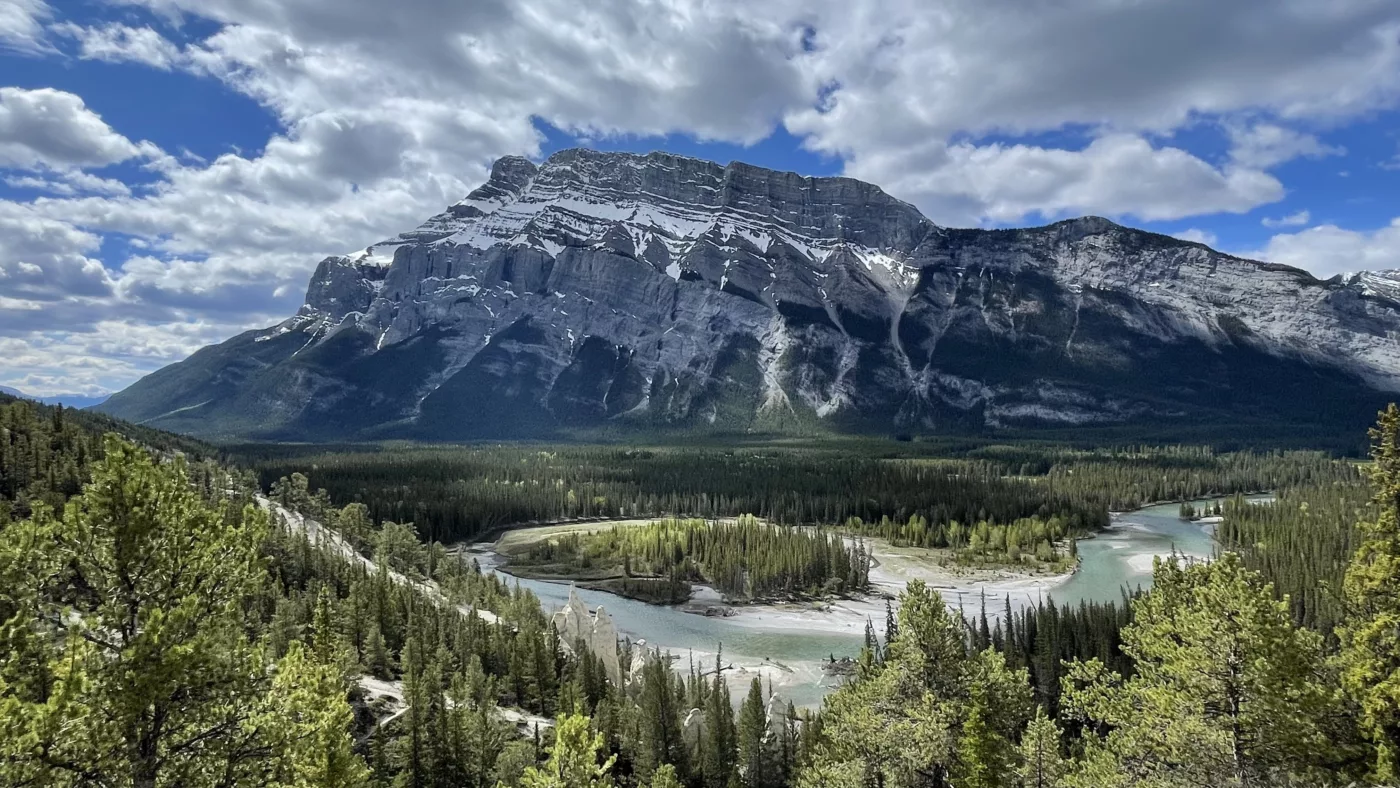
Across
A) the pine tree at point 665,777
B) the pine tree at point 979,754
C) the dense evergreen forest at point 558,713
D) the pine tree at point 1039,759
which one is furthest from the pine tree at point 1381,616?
the pine tree at point 665,777

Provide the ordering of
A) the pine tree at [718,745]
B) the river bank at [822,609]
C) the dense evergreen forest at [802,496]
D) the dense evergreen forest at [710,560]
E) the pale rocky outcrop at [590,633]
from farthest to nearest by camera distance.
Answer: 1. the dense evergreen forest at [802,496]
2. the dense evergreen forest at [710,560]
3. the river bank at [822,609]
4. the pale rocky outcrop at [590,633]
5. the pine tree at [718,745]

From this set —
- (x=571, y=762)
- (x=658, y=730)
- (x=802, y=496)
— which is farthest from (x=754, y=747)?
(x=802, y=496)

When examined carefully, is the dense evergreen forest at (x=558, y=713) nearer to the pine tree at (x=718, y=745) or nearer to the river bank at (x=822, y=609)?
the pine tree at (x=718, y=745)

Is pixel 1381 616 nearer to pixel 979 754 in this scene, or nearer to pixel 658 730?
pixel 979 754

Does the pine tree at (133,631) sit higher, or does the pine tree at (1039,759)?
the pine tree at (133,631)

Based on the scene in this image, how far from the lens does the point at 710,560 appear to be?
12238 centimetres

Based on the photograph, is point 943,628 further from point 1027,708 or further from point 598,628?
point 598,628

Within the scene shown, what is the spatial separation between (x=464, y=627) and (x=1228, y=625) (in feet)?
208

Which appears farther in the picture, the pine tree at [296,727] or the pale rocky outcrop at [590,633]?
the pale rocky outcrop at [590,633]

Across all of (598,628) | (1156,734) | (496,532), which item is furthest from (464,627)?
(496,532)

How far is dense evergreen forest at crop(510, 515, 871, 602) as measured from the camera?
112m

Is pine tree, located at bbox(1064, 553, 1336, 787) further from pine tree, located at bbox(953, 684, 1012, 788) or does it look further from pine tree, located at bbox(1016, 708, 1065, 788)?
pine tree, located at bbox(953, 684, 1012, 788)

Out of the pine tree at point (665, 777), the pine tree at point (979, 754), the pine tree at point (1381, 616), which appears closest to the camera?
the pine tree at point (979, 754)

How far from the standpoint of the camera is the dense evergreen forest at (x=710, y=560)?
112 m
